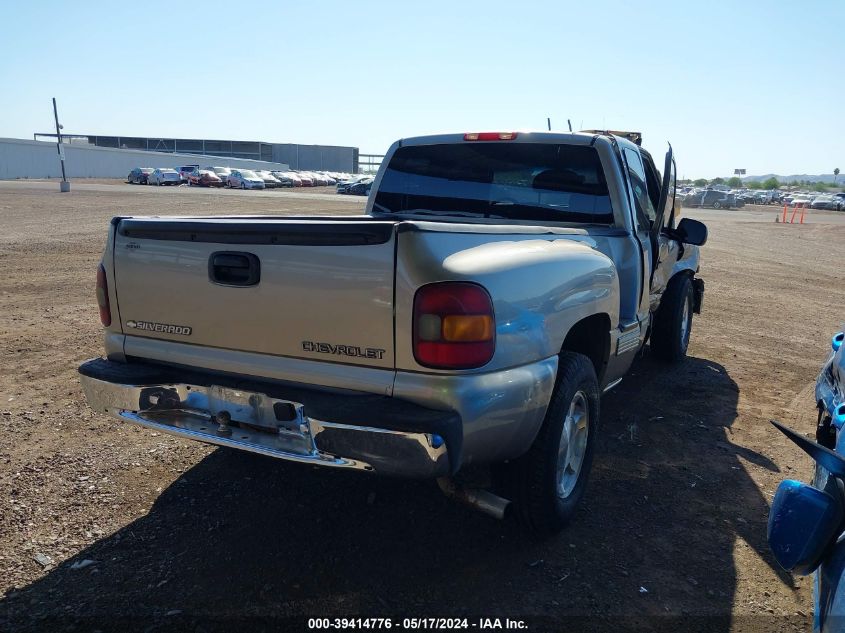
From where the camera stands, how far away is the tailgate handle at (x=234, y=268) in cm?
293

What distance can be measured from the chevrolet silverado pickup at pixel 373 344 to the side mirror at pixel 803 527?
1152 mm

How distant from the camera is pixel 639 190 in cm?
501

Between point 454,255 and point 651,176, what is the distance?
3.60 meters

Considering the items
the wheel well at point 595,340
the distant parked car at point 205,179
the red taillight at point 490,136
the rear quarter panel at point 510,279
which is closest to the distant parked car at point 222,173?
the distant parked car at point 205,179

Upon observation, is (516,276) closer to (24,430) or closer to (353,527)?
(353,527)

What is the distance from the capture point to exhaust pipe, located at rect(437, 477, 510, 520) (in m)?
2.96

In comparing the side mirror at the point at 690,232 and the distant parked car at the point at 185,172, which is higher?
the side mirror at the point at 690,232

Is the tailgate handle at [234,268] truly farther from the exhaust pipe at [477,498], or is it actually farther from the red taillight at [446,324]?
the exhaust pipe at [477,498]

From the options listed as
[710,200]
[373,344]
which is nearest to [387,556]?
[373,344]

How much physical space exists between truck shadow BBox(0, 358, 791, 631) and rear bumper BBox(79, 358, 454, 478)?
0.59m

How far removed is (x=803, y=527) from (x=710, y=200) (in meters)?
58.3

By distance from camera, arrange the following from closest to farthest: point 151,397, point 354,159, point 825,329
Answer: point 151,397
point 825,329
point 354,159

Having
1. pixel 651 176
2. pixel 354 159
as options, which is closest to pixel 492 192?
pixel 651 176

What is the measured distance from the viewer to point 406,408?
2643 mm
